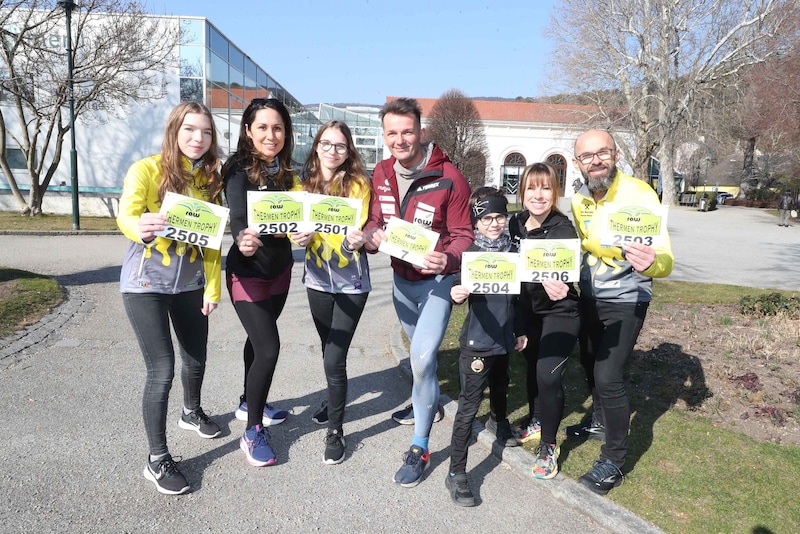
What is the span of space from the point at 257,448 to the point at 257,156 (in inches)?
79.8

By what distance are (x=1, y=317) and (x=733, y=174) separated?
3376 inches

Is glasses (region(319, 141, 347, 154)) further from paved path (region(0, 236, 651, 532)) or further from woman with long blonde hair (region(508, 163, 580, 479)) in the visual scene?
paved path (region(0, 236, 651, 532))

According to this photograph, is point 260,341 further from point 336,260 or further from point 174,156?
point 174,156

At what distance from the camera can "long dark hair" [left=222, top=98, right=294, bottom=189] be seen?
3.64 meters

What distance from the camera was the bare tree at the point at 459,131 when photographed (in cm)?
3869

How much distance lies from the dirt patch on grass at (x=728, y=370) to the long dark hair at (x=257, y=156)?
3886 millimetres

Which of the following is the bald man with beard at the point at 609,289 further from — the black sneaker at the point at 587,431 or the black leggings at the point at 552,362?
the black sneaker at the point at 587,431

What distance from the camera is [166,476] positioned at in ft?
11.4

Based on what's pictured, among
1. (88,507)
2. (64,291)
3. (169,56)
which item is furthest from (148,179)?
(169,56)

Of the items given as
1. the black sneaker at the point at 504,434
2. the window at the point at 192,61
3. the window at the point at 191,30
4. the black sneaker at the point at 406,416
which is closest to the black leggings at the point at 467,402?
the black sneaker at the point at 504,434

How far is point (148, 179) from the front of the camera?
3416 mm

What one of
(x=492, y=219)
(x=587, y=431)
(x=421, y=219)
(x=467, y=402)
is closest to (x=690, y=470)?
(x=587, y=431)

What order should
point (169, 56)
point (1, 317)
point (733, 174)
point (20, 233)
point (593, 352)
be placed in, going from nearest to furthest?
1. point (593, 352)
2. point (1, 317)
3. point (20, 233)
4. point (169, 56)
5. point (733, 174)

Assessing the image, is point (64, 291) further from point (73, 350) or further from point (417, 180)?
point (417, 180)
